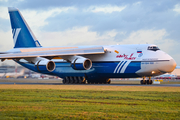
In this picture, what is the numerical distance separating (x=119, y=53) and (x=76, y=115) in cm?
2097

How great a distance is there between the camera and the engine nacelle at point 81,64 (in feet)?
91.9

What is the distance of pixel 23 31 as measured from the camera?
34.7 meters

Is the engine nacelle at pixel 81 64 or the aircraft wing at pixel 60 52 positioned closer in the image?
the engine nacelle at pixel 81 64

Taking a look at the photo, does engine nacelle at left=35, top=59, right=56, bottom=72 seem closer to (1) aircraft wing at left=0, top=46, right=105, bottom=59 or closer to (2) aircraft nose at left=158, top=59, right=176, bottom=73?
(1) aircraft wing at left=0, top=46, right=105, bottom=59

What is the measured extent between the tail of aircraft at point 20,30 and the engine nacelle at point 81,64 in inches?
345

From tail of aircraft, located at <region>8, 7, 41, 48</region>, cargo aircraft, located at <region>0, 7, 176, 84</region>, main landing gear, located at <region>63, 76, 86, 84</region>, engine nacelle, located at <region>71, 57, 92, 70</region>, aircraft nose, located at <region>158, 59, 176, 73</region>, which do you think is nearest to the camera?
aircraft nose, located at <region>158, 59, 176, 73</region>

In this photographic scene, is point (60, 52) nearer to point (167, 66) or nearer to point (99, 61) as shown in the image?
point (99, 61)

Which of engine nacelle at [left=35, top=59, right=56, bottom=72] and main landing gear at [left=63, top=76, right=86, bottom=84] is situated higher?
engine nacelle at [left=35, top=59, right=56, bottom=72]

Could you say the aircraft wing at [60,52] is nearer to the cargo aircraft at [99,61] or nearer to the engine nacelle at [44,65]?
the cargo aircraft at [99,61]

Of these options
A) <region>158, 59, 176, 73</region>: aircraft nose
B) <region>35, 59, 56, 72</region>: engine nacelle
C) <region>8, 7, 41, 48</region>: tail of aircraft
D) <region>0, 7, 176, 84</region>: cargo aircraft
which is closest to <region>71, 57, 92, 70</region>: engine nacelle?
<region>0, 7, 176, 84</region>: cargo aircraft

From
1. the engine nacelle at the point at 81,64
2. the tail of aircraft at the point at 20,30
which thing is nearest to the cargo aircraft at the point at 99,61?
the engine nacelle at the point at 81,64

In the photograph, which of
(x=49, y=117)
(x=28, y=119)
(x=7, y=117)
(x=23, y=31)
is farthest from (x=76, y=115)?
(x=23, y=31)

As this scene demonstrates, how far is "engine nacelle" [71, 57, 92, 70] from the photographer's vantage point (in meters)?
28.0

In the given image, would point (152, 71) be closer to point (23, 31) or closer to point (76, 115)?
point (23, 31)
